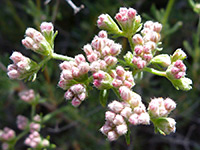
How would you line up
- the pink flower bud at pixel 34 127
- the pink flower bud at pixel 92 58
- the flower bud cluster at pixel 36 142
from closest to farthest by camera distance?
1. the pink flower bud at pixel 92 58
2. the flower bud cluster at pixel 36 142
3. the pink flower bud at pixel 34 127

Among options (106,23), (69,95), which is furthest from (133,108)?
(106,23)

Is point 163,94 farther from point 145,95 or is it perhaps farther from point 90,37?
point 90,37

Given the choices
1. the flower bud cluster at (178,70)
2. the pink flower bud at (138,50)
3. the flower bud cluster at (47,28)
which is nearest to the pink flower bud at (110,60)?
the pink flower bud at (138,50)

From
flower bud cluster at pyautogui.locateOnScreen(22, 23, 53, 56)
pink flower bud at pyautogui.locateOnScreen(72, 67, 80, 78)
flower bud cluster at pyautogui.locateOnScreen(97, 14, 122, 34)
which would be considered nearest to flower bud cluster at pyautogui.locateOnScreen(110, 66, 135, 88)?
pink flower bud at pyautogui.locateOnScreen(72, 67, 80, 78)

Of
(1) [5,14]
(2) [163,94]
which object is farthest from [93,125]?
(1) [5,14]

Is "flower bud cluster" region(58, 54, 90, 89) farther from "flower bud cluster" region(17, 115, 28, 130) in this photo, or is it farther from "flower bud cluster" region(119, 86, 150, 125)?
"flower bud cluster" region(17, 115, 28, 130)

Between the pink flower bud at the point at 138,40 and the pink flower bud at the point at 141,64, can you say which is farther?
the pink flower bud at the point at 138,40

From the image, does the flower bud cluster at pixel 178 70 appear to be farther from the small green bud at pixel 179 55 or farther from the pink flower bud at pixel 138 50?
the pink flower bud at pixel 138 50
